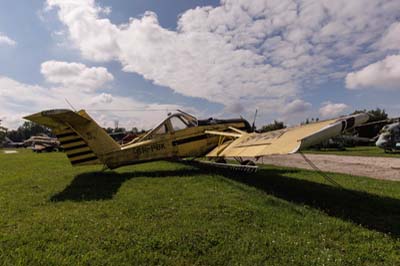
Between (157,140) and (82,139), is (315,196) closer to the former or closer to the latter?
(157,140)

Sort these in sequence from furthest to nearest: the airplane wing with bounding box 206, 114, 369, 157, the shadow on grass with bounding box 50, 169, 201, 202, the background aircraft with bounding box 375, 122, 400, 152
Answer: the background aircraft with bounding box 375, 122, 400, 152
the shadow on grass with bounding box 50, 169, 201, 202
the airplane wing with bounding box 206, 114, 369, 157

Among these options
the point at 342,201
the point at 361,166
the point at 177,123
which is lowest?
the point at 342,201

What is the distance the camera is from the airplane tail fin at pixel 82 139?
1003cm

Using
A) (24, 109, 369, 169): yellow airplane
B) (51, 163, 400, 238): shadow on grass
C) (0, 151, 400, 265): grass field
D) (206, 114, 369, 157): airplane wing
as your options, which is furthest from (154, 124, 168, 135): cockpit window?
(206, 114, 369, 157): airplane wing

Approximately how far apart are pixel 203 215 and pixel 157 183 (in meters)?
3.69

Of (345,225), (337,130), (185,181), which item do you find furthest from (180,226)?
(185,181)

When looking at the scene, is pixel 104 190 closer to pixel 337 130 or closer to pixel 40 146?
pixel 337 130

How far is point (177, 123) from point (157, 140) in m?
1.12

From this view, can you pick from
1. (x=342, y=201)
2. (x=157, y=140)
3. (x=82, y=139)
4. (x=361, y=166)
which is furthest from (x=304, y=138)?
(x=361, y=166)

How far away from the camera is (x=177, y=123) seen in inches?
464

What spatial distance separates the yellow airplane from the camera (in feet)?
30.3

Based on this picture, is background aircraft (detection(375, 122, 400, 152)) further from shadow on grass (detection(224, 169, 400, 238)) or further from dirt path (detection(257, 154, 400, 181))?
shadow on grass (detection(224, 169, 400, 238))

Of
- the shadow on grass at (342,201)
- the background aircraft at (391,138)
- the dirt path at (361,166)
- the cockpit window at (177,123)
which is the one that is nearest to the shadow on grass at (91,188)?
the cockpit window at (177,123)

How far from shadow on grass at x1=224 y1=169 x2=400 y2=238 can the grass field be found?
0.9 inches
